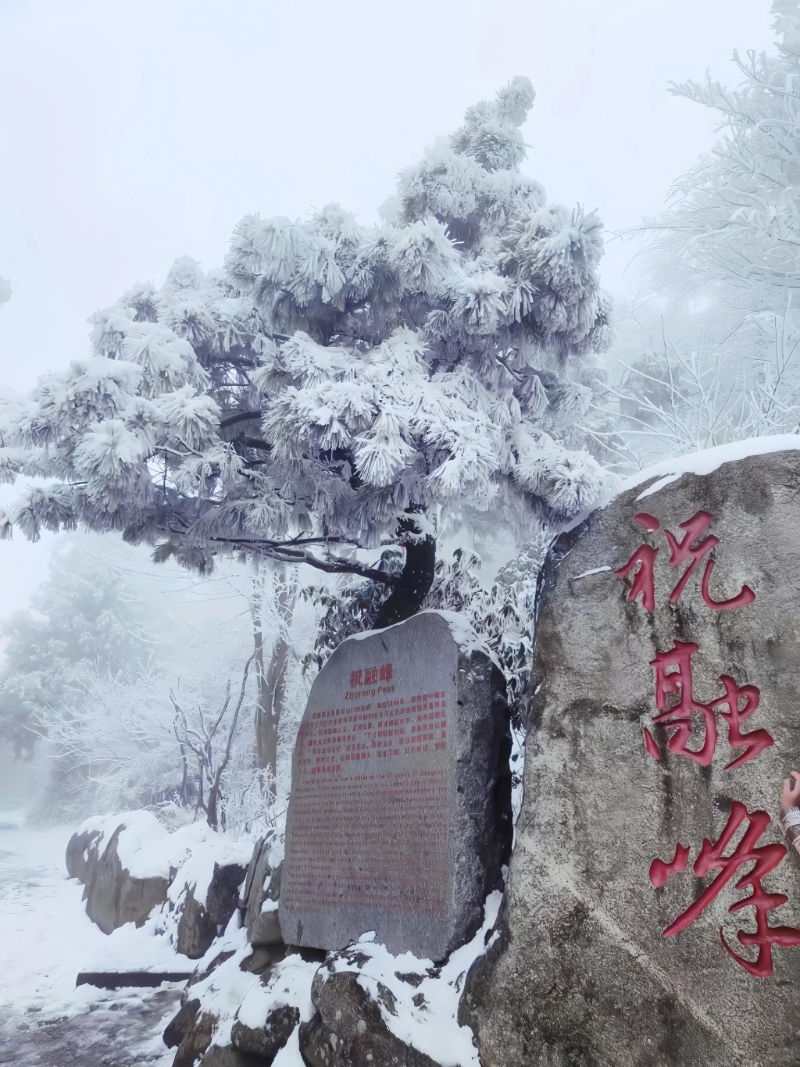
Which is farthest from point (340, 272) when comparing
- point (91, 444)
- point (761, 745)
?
point (761, 745)

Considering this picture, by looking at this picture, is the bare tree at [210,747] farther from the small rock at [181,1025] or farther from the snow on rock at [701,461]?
the snow on rock at [701,461]

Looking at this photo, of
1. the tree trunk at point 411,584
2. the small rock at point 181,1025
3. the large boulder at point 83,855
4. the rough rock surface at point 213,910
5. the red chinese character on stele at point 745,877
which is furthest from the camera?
the large boulder at point 83,855

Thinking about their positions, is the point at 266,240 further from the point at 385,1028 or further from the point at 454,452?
the point at 385,1028

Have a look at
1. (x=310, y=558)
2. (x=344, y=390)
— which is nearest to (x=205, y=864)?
(x=310, y=558)

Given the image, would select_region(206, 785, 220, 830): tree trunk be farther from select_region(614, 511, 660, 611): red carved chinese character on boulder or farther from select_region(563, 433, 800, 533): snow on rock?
select_region(614, 511, 660, 611): red carved chinese character on boulder

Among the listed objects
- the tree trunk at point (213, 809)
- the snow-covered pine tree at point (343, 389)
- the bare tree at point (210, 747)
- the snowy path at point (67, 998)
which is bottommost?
the snowy path at point (67, 998)

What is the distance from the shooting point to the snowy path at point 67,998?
4473 millimetres

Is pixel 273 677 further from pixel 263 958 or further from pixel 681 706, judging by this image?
pixel 681 706

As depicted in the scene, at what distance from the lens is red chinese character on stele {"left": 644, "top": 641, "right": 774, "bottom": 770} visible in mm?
2787

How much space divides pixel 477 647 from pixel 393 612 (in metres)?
1.03

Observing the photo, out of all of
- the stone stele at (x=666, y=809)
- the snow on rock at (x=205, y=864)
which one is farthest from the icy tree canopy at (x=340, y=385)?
the snow on rock at (x=205, y=864)

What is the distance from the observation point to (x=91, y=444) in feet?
12.3

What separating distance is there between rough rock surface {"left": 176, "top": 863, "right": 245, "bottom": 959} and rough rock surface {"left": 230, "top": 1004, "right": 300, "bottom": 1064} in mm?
2468

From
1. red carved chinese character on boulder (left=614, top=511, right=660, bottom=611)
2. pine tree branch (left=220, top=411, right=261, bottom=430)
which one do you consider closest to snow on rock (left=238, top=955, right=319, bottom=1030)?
red carved chinese character on boulder (left=614, top=511, right=660, bottom=611)
